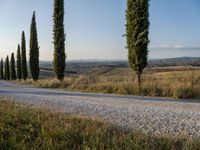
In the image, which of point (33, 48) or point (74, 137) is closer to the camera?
point (74, 137)

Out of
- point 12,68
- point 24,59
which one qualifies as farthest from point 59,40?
point 12,68

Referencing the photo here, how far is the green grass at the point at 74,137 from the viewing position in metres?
6.70

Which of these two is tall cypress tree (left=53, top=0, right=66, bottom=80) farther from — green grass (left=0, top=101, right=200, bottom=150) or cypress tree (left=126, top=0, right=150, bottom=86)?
green grass (left=0, top=101, right=200, bottom=150)

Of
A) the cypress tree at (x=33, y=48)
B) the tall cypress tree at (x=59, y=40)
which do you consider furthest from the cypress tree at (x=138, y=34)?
the cypress tree at (x=33, y=48)

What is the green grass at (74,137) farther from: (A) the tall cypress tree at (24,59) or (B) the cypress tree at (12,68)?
(B) the cypress tree at (12,68)

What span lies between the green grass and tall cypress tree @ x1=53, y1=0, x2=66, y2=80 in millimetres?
31721

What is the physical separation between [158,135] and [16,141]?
9.44 feet

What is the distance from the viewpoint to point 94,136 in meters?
7.20

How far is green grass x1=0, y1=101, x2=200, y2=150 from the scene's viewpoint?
6.70 metres

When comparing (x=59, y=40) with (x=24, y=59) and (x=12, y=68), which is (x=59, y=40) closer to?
(x=24, y=59)

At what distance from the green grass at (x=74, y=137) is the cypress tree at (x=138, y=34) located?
50.9 ft

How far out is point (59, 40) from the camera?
1601 inches

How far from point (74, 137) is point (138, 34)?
57.4 ft

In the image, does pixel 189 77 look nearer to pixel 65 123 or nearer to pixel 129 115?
pixel 129 115
